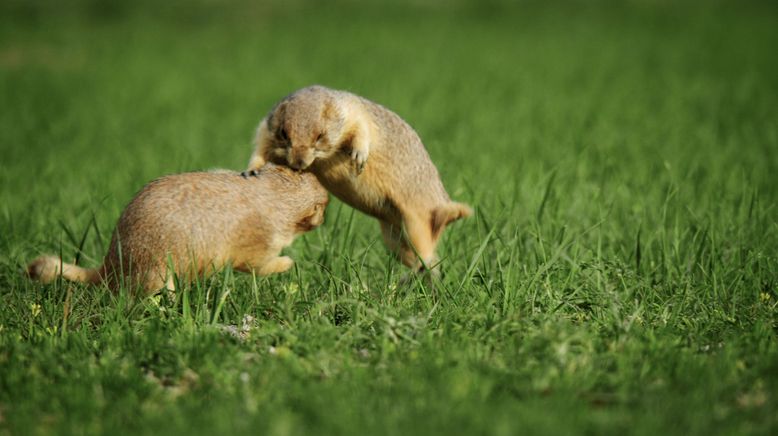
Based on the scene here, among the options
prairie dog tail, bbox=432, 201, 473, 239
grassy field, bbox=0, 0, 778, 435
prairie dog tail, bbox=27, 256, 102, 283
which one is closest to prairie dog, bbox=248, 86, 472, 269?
prairie dog tail, bbox=432, 201, 473, 239

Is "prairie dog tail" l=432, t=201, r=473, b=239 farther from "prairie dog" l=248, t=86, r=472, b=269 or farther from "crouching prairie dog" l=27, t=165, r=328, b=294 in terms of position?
"crouching prairie dog" l=27, t=165, r=328, b=294

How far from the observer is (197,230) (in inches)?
152

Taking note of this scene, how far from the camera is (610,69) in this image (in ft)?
39.4

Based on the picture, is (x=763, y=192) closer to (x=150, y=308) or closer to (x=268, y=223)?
(x=268, y=223)

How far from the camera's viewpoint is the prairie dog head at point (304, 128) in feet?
14.1

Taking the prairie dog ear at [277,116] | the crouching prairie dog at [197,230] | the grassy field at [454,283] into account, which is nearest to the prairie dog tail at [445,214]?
the grassy field at [454,283]

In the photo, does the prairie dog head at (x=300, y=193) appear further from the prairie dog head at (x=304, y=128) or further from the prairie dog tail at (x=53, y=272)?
the prairie dog tail at (x=53, y=272)

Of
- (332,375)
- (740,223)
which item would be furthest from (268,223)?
(740,223)

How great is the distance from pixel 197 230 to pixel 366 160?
1.13 m

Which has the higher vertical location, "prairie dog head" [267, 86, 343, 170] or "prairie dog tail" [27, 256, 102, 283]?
"prairie dog head" [267, 86, 343, 170]

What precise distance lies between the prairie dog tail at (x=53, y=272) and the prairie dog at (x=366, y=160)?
0.94m

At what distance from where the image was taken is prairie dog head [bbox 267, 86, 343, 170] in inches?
170

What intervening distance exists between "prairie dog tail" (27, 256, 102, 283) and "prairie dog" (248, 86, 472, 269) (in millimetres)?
944

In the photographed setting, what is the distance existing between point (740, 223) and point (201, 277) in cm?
325
